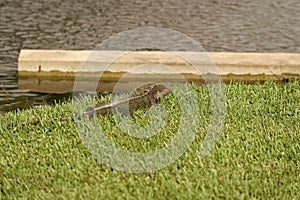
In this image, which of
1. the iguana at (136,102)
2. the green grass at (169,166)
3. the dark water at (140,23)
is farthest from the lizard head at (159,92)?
the dark water at (140,23)

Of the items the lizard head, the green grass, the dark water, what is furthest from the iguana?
the dark water

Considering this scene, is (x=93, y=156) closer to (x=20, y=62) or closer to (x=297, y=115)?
(x=297, y=115)

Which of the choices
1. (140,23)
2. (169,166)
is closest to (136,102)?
(169,166)

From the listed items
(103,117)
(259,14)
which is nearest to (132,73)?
(103,117)

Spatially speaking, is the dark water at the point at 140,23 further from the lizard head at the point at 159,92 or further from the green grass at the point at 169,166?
the green grass at the point at 169,166

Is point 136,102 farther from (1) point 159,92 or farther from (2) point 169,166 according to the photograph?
(2) point 169,166

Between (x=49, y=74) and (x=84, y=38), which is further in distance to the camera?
(x=84, y=38)
